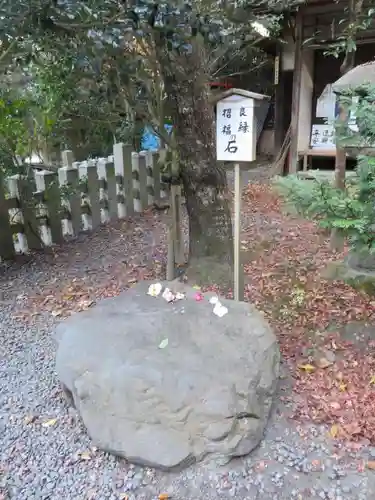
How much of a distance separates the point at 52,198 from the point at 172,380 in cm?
338

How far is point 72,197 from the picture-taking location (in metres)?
5.45

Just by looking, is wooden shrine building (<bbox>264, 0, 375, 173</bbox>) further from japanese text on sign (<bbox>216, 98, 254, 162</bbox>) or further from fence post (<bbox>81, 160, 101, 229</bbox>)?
japanese text on sign (<bbox>216, 98, 254, 162</bbox>)

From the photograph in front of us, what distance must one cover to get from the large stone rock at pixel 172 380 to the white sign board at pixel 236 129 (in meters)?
1.00

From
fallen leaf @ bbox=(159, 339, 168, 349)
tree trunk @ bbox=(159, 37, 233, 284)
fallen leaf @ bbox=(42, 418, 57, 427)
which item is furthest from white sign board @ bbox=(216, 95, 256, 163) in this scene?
fallen leaf @ bbox=(42, 418, 57, 427)

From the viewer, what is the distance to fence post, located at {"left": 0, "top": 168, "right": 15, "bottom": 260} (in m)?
4.73

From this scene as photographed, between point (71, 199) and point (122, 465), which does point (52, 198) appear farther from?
point (122, 465)

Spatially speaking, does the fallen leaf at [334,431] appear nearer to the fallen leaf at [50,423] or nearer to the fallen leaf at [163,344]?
the fallen leaf at [163,344]

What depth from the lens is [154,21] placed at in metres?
1.93

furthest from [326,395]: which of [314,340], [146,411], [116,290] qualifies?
[116,290]

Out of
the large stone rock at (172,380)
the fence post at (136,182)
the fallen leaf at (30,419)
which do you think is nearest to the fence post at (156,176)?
the fence post at (136,182)

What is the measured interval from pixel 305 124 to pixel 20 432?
24.5ft

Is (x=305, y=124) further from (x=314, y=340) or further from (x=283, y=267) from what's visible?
(x=314, y=340)

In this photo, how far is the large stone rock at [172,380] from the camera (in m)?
2.26

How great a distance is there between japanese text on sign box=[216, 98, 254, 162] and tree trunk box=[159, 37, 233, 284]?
58 cm
